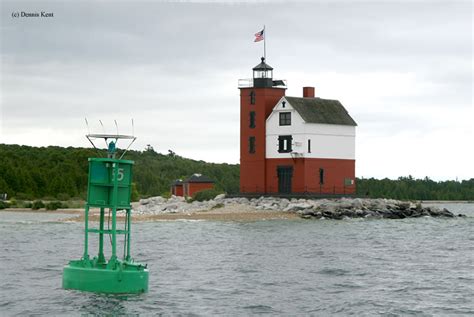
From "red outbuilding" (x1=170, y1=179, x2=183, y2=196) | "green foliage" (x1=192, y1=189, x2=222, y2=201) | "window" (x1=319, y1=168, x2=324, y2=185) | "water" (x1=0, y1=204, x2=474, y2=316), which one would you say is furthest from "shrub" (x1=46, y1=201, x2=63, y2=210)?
"water" (x1=0, y1=204, x2=474, y2=316)

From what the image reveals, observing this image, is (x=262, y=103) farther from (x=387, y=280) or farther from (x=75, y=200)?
(x=387, y=280)

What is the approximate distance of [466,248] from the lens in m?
35.4

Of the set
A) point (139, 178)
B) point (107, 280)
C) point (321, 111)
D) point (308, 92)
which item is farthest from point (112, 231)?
point (139, 178)

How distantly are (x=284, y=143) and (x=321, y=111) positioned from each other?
10.3 ft

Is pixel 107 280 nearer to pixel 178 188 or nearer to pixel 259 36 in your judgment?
pixel 259 36

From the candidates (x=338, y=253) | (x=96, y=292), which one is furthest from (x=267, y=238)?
(x=96, y=292)

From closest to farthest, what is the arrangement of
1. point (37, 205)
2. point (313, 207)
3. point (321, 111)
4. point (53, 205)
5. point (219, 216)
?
point (219, 216) → point (313, 207) → point (321, 111) → point (53, 205) → point (37, 205)

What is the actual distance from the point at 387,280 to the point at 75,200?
4882 cm

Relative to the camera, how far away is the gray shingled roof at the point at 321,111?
5678 cm

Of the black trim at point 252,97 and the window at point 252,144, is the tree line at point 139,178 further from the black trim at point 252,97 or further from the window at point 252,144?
the black trim at point 252,97

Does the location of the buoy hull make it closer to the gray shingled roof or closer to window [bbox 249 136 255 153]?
the gray shingled roof

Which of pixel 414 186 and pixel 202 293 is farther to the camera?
pixel 414 186

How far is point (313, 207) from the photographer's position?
53625 millimetres

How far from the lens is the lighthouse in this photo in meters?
56.4
